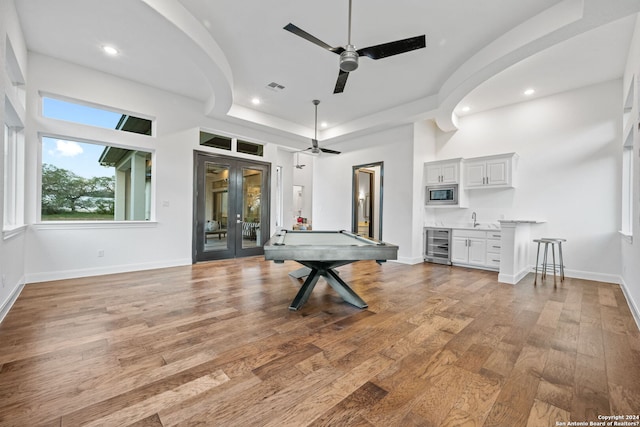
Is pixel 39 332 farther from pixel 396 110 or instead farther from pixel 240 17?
pixel 396 110

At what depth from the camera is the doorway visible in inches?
265

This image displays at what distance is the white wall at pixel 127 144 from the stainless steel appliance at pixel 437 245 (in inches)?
192

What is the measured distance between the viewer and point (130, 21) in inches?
127

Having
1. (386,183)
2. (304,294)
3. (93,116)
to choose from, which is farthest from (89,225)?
(386,183)

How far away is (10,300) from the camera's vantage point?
305cm

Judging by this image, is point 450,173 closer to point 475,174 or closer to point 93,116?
point 475,174

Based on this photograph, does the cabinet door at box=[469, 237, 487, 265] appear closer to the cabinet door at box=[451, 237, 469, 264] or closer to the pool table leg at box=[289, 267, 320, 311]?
the cabinet door at box=[451, 237, 469, 264]

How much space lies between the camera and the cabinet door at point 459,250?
18.3 feet

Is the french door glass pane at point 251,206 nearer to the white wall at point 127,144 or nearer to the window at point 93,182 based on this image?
the white wall at point 127,144

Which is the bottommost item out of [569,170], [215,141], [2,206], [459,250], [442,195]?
[459,250]

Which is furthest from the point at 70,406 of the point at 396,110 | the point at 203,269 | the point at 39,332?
the point at 396,110

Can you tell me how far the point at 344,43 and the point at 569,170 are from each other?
444 cm

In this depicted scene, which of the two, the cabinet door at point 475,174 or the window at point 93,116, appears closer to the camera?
the window at point 93,116

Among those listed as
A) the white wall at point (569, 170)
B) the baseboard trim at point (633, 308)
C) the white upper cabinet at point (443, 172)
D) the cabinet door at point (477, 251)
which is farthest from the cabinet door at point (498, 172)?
the baseboard trim at point (633, 308)
